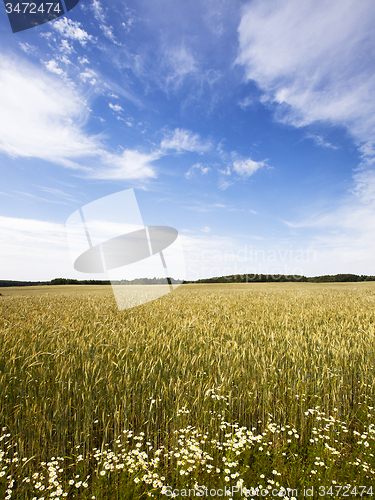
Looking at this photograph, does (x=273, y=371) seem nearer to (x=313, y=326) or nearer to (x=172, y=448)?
(x=172, y=448)

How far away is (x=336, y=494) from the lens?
7.95ft

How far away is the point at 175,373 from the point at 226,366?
831 mm

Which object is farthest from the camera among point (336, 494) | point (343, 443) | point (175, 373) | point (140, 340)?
point (140, 340)

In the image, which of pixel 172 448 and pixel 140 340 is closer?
pixel 172 448

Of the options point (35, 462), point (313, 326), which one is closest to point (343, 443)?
point (35, 462)

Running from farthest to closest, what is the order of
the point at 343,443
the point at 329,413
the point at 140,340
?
the point at 140,340
the point at 329,413
the point at 343,443

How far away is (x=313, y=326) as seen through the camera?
754 cm

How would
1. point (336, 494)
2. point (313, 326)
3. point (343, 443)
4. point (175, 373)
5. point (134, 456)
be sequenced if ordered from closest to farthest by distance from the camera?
1. point (336, 494)
2. point (134, 456)
3. point (343, 443)
4. point (175, 373)
5. point (313, 326)

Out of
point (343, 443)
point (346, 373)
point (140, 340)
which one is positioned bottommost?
point (343, 443)

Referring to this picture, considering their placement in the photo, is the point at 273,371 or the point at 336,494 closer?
the point at 336,494

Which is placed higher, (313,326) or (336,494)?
(313,326)

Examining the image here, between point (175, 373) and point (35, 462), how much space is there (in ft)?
6.50

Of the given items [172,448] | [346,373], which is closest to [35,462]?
[172,448]

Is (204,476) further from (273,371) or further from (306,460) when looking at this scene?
(273,371)
